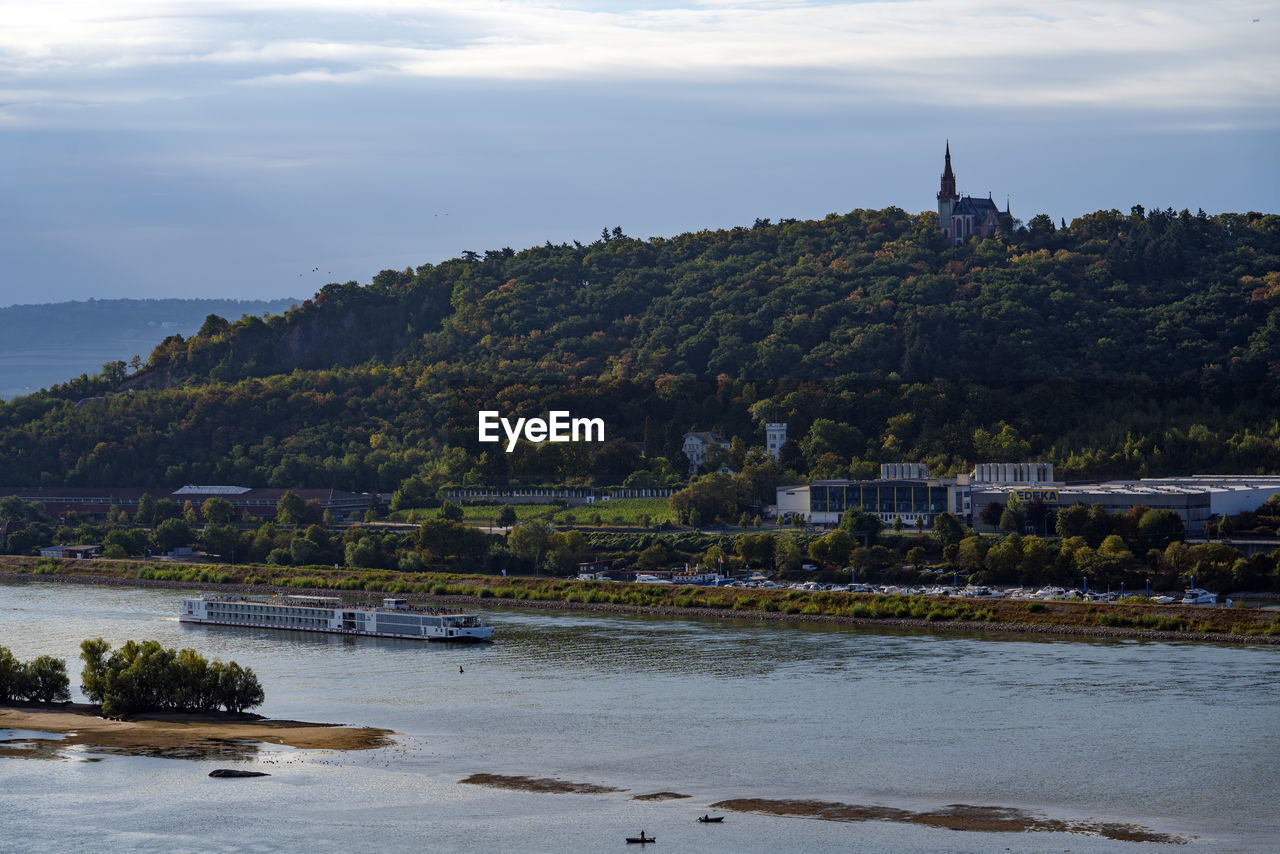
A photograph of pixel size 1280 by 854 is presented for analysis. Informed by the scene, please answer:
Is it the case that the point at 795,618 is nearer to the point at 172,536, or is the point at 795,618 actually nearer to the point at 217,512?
the point at 172,536

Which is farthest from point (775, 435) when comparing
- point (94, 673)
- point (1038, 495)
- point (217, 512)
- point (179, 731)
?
point (179, 731)

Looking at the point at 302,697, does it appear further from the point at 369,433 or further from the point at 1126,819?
the point at 369,433

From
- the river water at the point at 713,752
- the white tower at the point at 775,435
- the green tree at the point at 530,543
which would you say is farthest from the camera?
the white tower at the point at 775,435

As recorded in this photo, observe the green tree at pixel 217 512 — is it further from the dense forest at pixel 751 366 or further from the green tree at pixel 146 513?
the dense forest at pixel 751 366

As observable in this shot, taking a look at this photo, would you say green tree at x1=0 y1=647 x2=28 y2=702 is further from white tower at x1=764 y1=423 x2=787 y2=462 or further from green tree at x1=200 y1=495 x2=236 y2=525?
white tower at x1=764 y1=423 x2=787 y2=462

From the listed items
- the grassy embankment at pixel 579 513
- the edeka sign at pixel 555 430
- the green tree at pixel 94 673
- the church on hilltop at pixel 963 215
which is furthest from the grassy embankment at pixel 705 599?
the church on hilltop at pixel 963 215

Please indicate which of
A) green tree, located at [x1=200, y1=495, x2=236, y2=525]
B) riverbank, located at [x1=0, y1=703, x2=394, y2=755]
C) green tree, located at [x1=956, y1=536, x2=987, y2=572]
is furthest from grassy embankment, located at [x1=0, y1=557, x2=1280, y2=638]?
riverbank, located at [x1=0, y1=703, x2=394, y2=755]
